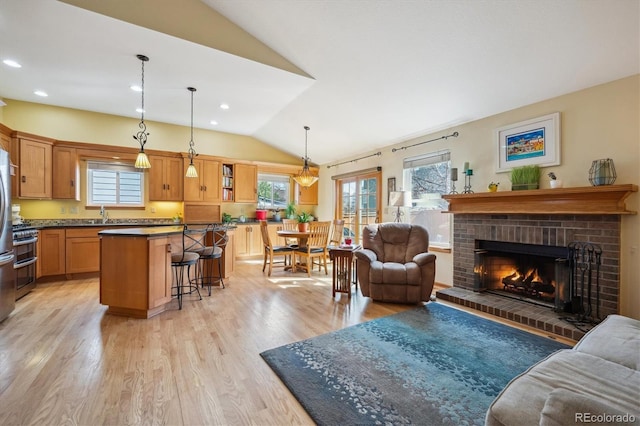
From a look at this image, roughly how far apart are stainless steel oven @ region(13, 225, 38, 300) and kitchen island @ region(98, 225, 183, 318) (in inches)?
54.0

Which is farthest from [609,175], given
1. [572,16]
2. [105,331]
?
[105,331]

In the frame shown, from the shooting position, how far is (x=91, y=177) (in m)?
5.27

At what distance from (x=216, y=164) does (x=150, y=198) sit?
5.07ft

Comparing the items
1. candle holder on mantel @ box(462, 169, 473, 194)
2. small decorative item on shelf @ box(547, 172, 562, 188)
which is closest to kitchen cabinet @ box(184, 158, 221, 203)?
candle holder on mantel @ box(462, 169, 473, 194)

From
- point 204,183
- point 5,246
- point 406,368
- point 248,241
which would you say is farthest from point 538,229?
point 204,183

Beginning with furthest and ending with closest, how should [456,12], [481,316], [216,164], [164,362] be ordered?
1. [216,164]
2. [481,316]
3. [456,12]
4. [164,362]

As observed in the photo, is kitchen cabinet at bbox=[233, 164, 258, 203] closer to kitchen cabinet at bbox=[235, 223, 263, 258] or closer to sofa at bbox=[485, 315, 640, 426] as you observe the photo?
kitchen cabinet at bbox=[235, 223, 263, 258]

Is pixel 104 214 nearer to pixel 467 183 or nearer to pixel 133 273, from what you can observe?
→ pixel 133 273

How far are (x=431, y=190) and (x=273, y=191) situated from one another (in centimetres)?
420

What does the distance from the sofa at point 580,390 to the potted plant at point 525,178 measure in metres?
2.05

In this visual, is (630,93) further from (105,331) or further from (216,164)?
(216,164)

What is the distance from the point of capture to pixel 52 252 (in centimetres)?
443

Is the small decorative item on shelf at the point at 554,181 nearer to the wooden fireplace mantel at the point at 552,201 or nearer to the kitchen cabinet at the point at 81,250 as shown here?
the wooden fireplace mantel at the point at 552,201

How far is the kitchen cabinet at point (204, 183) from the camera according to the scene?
236 inches
